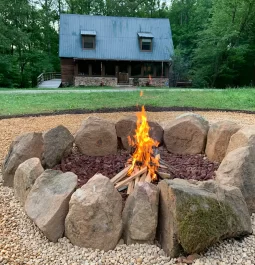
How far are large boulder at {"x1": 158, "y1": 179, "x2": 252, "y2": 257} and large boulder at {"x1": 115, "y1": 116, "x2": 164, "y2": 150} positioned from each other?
6.31 ft

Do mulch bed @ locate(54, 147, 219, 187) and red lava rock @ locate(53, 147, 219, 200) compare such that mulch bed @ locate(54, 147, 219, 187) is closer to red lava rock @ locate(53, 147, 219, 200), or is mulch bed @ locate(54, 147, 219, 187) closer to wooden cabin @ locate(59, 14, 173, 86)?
red lava rock @ locate(53, 147, 219, 200)

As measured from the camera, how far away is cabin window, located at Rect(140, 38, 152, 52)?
22.9 metres

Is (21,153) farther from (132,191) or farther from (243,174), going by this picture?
(243,174)

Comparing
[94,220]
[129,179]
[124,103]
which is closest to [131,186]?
[129,179]

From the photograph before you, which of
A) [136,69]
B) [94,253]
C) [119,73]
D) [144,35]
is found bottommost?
[94,253]

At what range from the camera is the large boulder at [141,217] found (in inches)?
98.7

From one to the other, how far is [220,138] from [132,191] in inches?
68.0

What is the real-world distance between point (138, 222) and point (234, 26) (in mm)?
22626

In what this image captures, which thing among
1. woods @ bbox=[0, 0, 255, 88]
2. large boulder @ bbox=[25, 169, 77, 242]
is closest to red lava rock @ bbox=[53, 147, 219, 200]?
large boulder @ bbox=[25, 169, 77, 242]

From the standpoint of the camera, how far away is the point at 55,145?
394 cm

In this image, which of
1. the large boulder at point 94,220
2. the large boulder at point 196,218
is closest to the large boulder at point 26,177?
the large boulder at point 94,220

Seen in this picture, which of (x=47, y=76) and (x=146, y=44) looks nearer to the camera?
(x=146, y=44)

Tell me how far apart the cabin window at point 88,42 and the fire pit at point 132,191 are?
19278 millimetres

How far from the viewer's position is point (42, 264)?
235 centimetres
